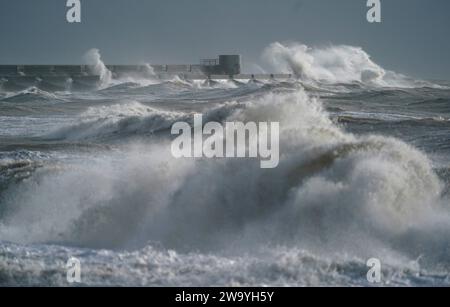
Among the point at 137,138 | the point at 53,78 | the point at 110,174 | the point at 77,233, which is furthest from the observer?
the point at 53,78

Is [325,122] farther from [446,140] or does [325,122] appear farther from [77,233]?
[77,233]

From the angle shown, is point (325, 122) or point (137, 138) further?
point (137, 138)

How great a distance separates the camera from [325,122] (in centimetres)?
1400

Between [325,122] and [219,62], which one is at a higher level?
[219,62]

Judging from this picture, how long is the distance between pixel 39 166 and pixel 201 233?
18.1 feet

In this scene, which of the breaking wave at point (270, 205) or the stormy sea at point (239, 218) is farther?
the breaking wave at point (270, 205)

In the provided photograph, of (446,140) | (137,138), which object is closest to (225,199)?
(446,140)

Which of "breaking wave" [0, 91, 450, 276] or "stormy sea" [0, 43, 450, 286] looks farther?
"breaking wave" [0, 91, 450, 276]
